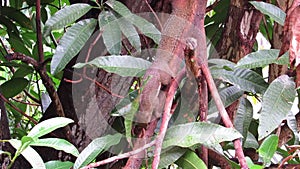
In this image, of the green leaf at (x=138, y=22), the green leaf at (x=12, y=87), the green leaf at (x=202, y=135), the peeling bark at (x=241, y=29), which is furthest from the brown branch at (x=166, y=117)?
the green leaf at (x=12, y=87)

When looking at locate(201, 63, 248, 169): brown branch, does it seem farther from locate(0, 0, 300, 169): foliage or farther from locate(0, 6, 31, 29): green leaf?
locate(0, 6, 31, 29): green leaf

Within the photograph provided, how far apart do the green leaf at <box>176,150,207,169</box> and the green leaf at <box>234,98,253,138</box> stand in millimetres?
113

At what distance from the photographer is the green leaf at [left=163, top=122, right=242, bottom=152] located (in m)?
0.38

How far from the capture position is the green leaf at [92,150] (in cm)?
43

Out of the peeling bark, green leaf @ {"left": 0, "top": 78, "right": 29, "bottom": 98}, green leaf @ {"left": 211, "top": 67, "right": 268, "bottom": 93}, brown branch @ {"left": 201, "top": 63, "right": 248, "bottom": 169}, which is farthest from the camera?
green leaf @ {"left": 0, "top": 78, "right": 29, "bottom": 98}

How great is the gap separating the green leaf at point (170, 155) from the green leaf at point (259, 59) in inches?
4.5

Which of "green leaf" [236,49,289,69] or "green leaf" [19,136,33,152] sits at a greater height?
"green leaf" [236,49,289,69]

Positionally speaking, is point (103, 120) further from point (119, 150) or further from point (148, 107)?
point (148, 107)

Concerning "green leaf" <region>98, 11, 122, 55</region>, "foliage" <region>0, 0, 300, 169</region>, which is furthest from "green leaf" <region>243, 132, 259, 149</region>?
"green leaf" <region>98, 11, 122, 55</region>

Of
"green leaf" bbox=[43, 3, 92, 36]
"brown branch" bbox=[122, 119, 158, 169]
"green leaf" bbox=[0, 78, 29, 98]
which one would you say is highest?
"green leaf" bbox=[43, 3, 92, 36]

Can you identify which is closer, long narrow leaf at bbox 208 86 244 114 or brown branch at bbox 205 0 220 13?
long narrow leaf at bbox 208 86 244 114

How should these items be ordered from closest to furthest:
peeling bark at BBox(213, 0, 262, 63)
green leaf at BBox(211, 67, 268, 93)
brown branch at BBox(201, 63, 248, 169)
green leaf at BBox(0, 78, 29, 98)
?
brown branch at BBox(201, 63, 248, 169)
green leaf at BBox(211, 67, 268, 93)
peeling bark at BBox(213, 0, 262, 63)
green leaf at BBox(0, 78, 29, 98)

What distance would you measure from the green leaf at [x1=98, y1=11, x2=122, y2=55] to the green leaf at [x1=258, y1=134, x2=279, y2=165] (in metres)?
0.23

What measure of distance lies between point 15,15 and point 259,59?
518mm
